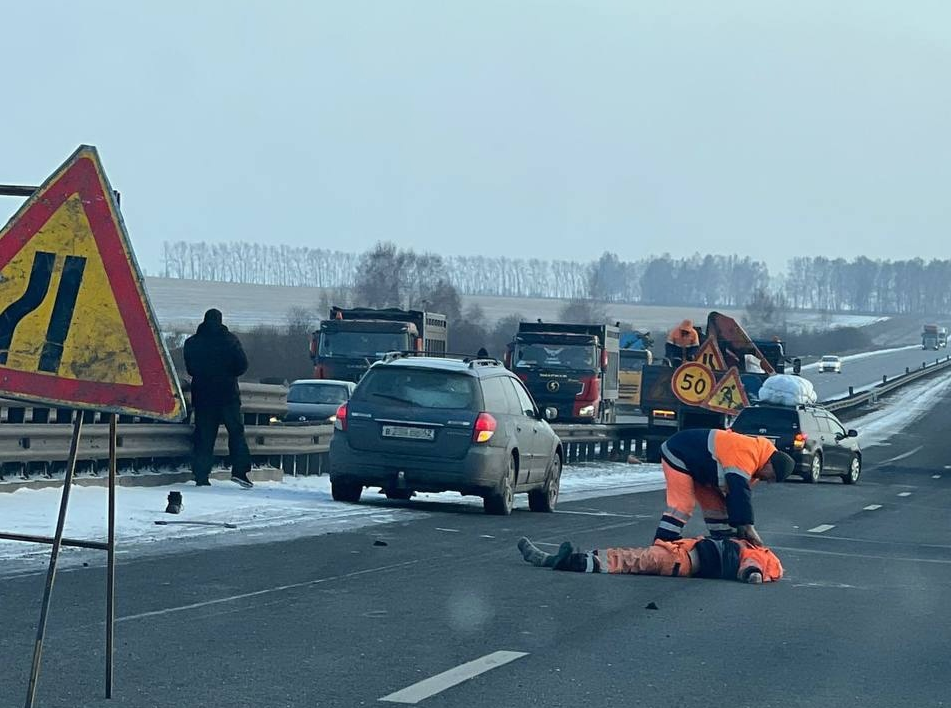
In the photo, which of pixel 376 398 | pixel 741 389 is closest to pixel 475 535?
pixel 376 398

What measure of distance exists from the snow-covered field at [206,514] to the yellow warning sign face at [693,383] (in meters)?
7.74

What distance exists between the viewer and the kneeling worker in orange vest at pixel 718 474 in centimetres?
1188

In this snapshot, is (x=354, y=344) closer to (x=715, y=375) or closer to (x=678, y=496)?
(x=715, y=375)

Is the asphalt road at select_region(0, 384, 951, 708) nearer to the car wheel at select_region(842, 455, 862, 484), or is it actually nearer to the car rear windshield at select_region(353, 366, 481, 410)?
the car rear windshield at select_region(353, 366, 481, 410)

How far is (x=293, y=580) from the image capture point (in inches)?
456

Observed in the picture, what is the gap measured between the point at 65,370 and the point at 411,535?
8858 mm

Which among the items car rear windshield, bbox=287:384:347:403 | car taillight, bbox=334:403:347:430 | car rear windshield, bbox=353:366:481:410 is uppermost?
car rear windshield, bbox=353:366:481:410

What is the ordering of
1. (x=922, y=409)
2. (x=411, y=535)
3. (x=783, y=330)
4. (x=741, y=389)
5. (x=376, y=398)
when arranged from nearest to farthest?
1. (x=411, y=535)
2. (x=376, y=398)
3. (x=741, y=389)
4. (x=922, y=409)
5. (x=783, y=330)

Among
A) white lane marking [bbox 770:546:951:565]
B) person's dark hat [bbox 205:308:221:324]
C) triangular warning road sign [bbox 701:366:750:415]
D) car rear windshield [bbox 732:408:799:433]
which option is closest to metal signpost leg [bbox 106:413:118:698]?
white lane marking [bbox 770:546:951:565]

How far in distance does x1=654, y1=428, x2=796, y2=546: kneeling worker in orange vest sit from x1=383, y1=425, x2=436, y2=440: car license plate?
17.8 feet

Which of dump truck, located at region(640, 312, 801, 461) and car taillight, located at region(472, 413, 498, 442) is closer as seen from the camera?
car taillight, located at region(472, 413, 498, 442)

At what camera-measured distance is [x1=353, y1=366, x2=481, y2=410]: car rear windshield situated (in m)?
17.9

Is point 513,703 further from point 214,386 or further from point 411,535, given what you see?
point 214,386

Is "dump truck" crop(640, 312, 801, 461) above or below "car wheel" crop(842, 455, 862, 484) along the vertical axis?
above
